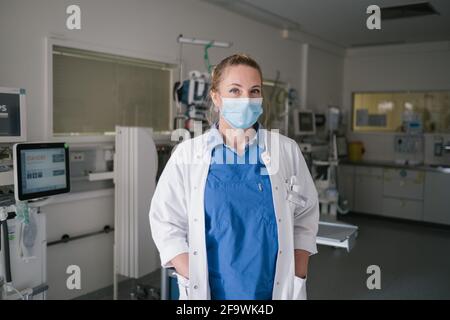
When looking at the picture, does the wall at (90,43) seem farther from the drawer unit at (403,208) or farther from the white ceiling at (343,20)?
the drawer unit at (403,208)

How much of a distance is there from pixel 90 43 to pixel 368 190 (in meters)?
4.65

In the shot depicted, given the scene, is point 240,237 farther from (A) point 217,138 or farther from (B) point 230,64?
(B) point 230,64

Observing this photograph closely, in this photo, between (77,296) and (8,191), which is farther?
(77,296)

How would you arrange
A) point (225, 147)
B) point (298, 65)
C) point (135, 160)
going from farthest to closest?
point (298, 65), point (135, 160), point (225, 147)

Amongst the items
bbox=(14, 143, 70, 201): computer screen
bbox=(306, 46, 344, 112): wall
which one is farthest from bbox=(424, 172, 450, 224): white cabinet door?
bbox=(14, 143, 70, 201): computer screen

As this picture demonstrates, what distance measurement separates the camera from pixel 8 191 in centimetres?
244

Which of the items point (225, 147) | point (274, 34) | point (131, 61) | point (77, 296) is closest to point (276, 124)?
point (274, 34)

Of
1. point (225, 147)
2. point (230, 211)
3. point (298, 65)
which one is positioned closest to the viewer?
point (230, 211)

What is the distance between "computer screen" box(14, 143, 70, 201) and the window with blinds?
64 centimetres

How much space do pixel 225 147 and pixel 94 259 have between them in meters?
2.44

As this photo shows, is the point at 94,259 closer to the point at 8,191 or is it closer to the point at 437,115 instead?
the point at 8,191

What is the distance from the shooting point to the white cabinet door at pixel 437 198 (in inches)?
220

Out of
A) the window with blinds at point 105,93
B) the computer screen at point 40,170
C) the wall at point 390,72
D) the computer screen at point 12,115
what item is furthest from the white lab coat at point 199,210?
the wall at point 390,72
